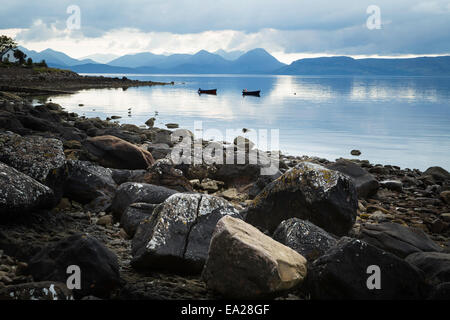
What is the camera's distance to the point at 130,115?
40812 millimetres

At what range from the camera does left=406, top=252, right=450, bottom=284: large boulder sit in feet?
18.4

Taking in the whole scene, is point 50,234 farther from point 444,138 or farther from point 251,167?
point 444,138

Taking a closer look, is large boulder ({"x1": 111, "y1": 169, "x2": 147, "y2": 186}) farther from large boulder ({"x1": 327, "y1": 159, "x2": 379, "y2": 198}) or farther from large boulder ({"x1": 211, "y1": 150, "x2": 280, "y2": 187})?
large boulder ({"x1": 327, "y1": 159, "x2": 379, "y2": 198})

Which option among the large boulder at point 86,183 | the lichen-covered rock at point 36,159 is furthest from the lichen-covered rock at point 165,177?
the lichen-covered rock at point 36,159

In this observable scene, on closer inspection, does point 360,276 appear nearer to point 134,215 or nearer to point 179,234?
point 179,234

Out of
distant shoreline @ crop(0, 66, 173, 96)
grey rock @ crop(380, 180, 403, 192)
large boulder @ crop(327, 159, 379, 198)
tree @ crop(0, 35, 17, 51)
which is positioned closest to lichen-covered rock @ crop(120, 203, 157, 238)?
large boulder @ crop(327, 159, 379, 198)

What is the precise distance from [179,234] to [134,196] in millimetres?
2494

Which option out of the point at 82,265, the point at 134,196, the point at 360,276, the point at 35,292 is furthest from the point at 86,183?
the point at 360,276

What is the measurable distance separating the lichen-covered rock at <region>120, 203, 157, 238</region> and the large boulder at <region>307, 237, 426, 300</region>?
3.70 m

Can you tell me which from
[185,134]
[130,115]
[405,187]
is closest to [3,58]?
[130,115]

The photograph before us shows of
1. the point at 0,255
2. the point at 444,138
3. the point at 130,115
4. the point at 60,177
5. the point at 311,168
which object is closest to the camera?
the point at 0,255

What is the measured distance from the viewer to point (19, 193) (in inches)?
266

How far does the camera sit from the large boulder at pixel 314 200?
24.9 feet
